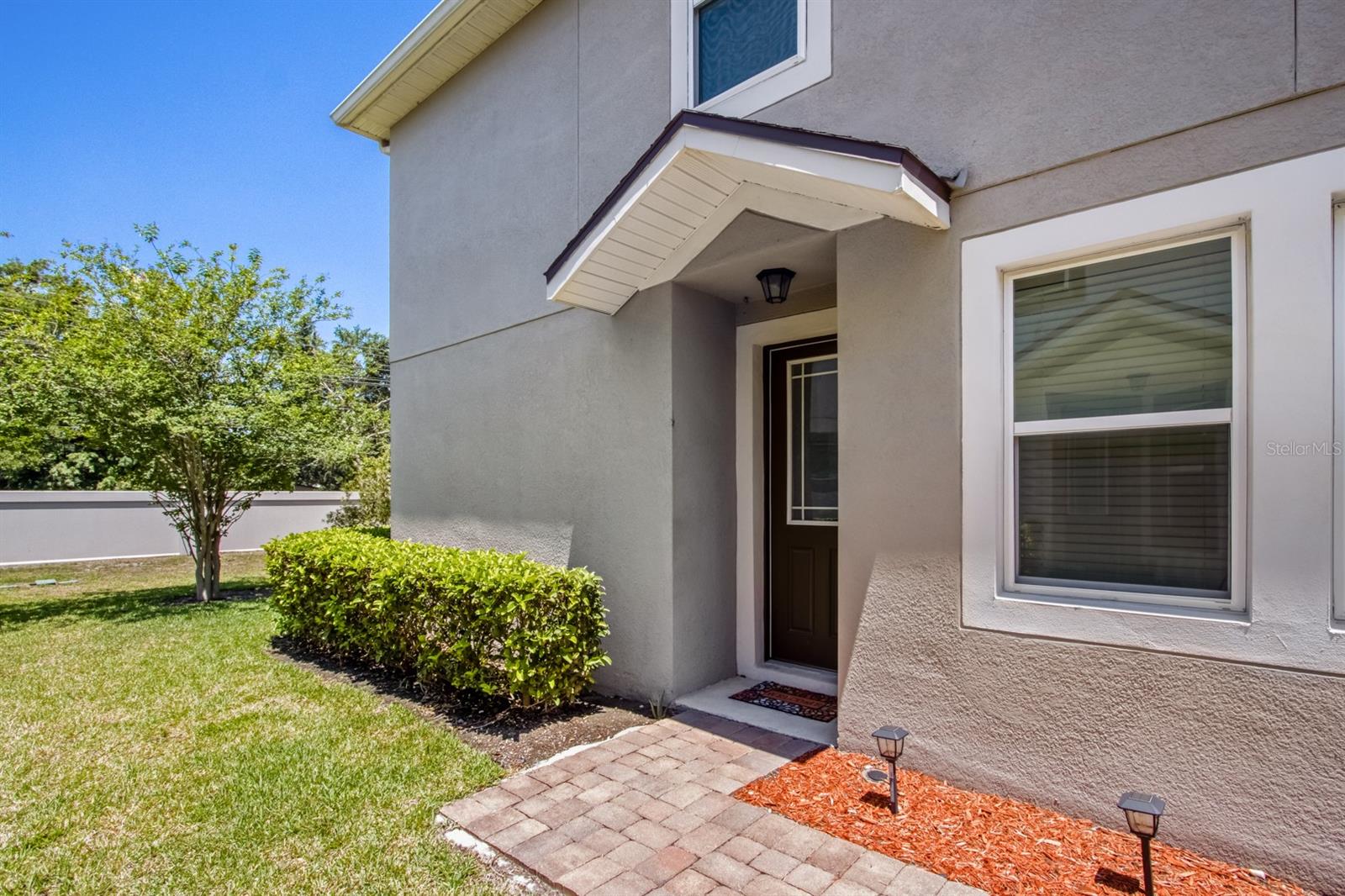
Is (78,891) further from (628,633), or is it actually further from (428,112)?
(428,112)

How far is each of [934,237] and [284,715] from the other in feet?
19.3

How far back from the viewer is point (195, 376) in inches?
391

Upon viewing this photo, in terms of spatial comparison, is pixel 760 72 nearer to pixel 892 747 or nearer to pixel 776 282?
pixel 776 282

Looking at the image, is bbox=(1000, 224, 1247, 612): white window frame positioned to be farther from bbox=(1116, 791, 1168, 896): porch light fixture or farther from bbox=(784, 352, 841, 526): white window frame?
bbox=(784, 352, 841, 526): white window frame

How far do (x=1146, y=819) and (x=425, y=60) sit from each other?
9.22 metres

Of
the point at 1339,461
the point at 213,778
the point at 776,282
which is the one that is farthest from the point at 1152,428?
the point at 213,778

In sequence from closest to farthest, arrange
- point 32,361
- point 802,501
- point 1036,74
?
1. point 1036,74
2. point 802,501
3. point 32,361

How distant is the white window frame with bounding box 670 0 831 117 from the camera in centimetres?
450

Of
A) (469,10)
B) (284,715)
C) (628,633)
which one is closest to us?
(284,715)

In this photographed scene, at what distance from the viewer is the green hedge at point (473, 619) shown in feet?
16.0

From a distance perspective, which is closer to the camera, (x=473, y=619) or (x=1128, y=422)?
(x=1128, y=422)

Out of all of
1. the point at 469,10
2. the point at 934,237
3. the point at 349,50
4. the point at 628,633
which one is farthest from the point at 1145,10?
the point at 349,50

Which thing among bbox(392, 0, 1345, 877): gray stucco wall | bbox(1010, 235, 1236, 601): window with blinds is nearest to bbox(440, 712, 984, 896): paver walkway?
bbox(392, 0, 1345, 877): gray stucco wall

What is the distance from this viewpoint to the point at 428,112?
851cm
